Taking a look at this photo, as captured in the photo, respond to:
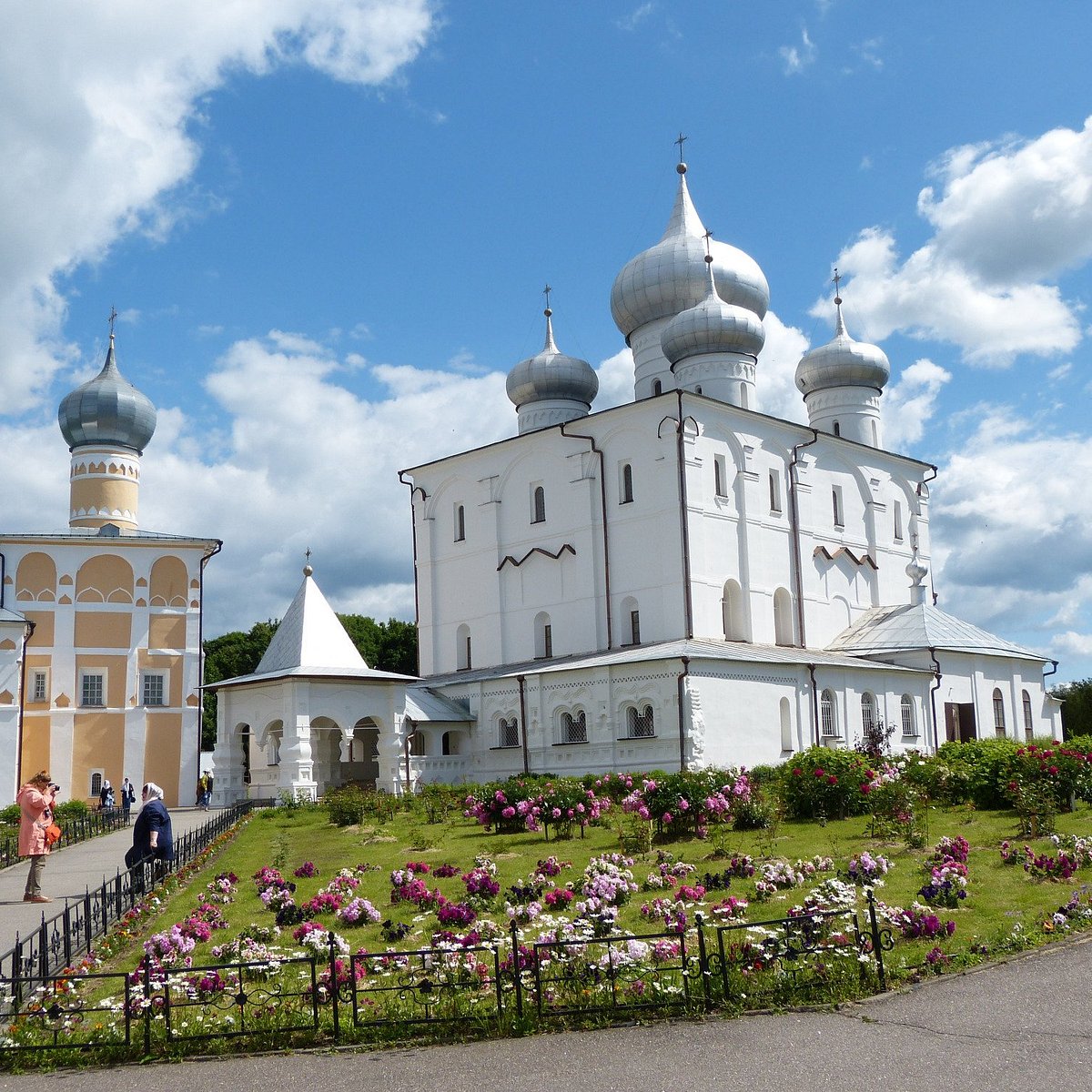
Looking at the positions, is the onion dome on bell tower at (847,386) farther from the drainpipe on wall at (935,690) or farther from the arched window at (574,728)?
the arched window at (574,728)

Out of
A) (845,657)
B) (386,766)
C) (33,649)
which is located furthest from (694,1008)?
(33,649)

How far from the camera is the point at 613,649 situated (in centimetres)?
2805

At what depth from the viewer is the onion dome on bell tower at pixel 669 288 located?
3356cm

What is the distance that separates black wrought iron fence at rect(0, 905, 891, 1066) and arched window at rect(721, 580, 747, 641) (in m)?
20.8

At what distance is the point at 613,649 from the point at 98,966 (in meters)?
19.6

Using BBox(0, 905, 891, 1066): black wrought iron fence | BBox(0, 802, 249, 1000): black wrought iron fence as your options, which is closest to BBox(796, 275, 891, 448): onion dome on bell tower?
BBox(0, 802, 249, 1000): black wrought iron fence

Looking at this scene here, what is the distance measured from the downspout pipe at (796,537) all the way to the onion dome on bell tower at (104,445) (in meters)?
17.5

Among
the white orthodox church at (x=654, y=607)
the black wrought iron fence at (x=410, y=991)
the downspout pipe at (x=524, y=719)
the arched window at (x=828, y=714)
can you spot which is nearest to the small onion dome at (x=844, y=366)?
the white orthodox church at (x=654, y=607)

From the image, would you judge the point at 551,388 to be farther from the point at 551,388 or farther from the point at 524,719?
the point at 524,719

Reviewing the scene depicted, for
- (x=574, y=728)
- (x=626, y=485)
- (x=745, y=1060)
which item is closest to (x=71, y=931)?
(x=745, y=1060)

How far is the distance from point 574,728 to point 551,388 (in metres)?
11.8

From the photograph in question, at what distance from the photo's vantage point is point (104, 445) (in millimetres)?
34219

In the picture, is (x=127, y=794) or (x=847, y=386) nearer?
(x=127, y=794)

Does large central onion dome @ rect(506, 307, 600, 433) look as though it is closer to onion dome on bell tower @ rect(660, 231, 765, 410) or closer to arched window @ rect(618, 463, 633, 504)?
onion dome on bell tower @ rect(660, 231, 765, 410)
